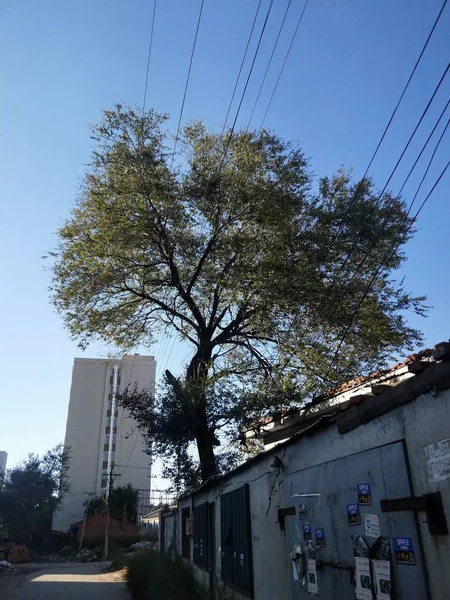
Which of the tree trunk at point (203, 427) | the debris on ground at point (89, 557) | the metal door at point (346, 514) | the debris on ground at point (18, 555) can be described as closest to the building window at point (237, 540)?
the metal door at point (346, 514)

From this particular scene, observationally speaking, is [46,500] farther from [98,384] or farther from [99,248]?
[99,248]

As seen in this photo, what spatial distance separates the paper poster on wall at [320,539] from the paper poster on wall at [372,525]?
3.57 ft

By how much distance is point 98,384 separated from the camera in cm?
7700

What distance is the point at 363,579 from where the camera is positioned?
4773 millimetres

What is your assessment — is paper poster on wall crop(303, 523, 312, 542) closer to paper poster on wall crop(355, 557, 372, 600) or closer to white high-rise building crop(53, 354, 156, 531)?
paper poster on wall crop(355, 557, 372, 600)

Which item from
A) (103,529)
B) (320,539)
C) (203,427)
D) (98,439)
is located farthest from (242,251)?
(98,439)

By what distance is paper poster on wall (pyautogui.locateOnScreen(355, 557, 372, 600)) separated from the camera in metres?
4.69

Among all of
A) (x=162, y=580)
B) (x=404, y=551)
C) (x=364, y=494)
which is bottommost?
(x=162, y=580)

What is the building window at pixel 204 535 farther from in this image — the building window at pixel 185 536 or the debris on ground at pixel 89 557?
the debris on ground at pixel 89 557

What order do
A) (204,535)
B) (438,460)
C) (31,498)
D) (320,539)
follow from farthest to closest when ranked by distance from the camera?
1. (31,498)
2. (204,535)
3. (320,539)
4. (438,460)

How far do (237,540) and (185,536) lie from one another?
9155 millimetres

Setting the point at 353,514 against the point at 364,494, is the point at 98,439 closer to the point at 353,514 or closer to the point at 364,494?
the point at 353,514

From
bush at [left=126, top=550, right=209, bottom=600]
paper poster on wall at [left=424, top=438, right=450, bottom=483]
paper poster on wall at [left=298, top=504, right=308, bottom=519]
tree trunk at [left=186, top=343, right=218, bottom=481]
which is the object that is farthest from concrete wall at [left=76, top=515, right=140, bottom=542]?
paper poster on wall at [left=424, top=438, right=450, bottom=483]

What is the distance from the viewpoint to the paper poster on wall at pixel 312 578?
5.89 metres
